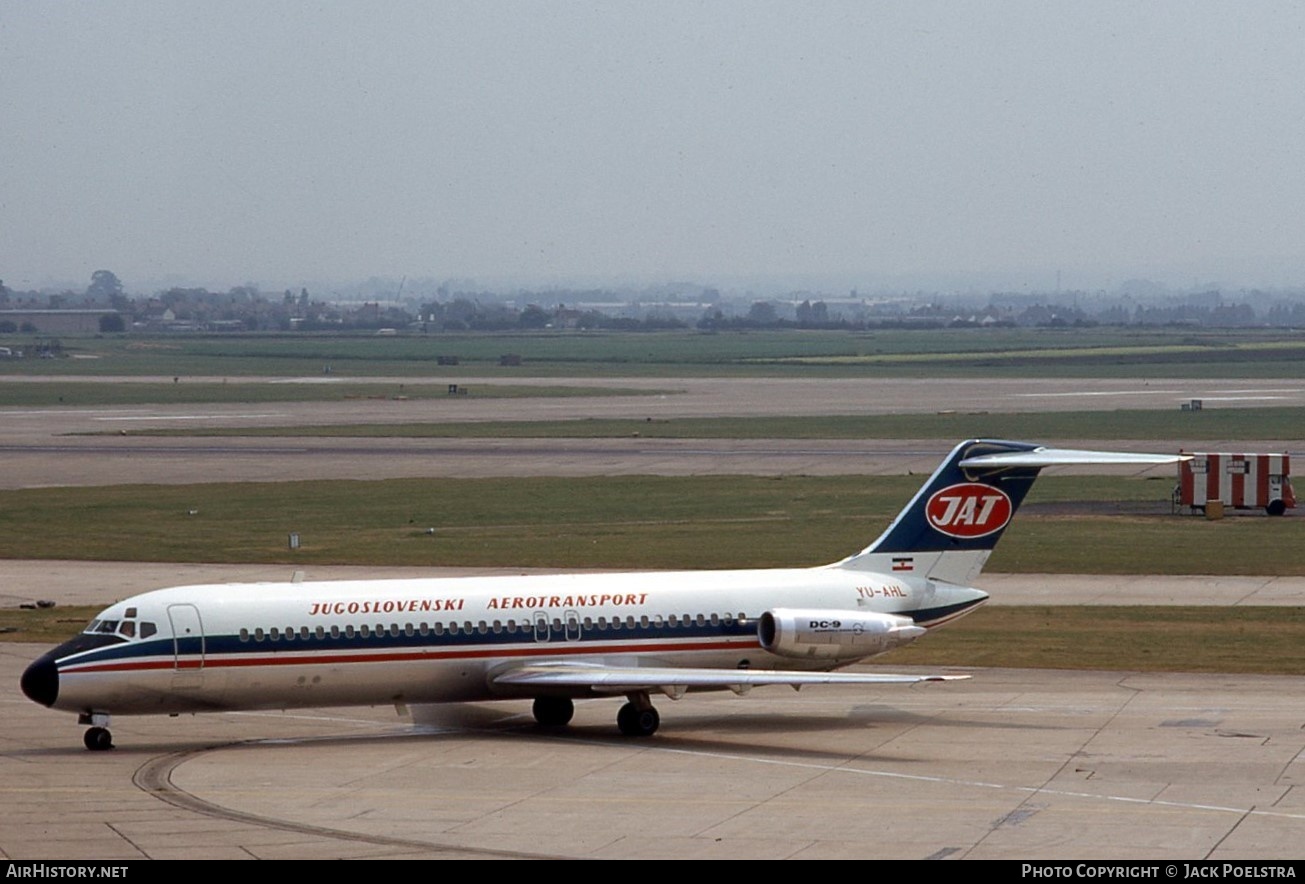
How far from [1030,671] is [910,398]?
107694mm

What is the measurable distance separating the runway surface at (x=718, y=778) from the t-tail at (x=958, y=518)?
9.66 feet

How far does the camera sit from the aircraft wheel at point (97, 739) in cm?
3475

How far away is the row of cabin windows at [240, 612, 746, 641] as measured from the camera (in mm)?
34688

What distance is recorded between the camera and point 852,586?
38.3 metres

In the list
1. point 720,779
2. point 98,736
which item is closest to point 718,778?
point 720,779

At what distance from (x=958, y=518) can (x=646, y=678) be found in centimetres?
843

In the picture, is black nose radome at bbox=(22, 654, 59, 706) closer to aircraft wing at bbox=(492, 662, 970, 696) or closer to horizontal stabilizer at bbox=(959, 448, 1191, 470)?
aircraft wing at bbox=(492, 662, 970, 696)

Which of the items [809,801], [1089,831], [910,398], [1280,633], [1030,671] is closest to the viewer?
[1089,831]

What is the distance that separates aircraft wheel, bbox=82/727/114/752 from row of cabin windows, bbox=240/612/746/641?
317 cm

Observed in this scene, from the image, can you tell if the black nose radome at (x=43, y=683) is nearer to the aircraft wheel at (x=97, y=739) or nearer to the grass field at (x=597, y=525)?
the aircraft wheel at (x=97, y=739)

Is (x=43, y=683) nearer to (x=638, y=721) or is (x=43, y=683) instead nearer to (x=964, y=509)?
(x=638, y=721)

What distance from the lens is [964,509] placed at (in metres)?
39.7
